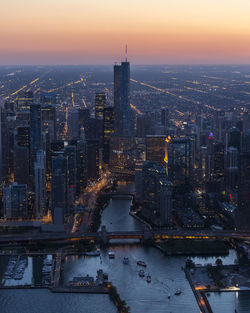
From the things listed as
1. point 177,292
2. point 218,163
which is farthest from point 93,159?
point 177,292

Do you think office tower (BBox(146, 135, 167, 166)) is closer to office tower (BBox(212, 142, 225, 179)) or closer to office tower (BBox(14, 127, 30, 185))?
office tower (BBox(212, 142, 225, 179))

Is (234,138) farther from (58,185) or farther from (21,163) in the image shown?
(58,185)

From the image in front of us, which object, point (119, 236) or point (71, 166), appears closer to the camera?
point (119, 236)

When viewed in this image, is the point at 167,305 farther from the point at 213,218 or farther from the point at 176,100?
the point at 176,100

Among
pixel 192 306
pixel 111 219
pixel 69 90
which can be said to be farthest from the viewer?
pixel 69 90

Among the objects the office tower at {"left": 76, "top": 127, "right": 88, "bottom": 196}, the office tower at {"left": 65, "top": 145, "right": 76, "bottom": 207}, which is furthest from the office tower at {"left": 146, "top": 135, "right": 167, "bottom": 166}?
the office tower at {"left": 65, "top": 145, "right": 76, "bottom": 207}

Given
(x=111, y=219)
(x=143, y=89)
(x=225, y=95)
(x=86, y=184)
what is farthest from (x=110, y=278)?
(x=143, y=89)
